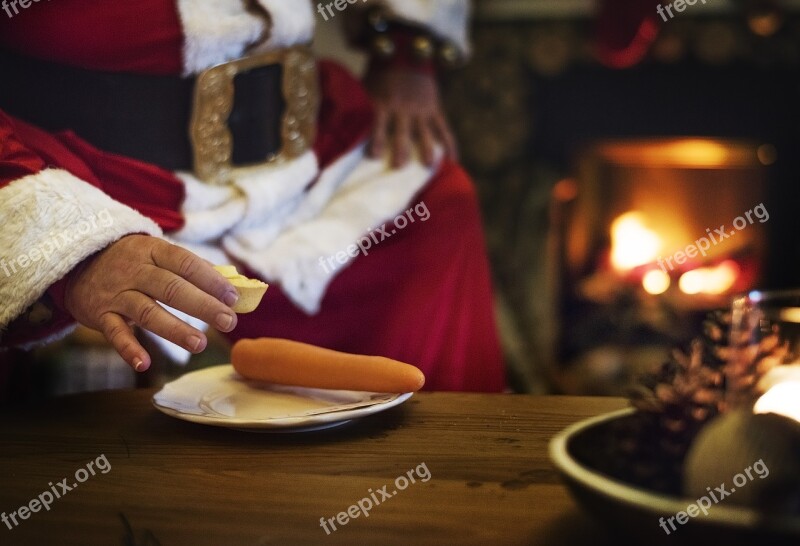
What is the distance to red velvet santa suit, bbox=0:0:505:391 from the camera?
0.62 meters

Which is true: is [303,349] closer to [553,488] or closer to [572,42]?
[553,488]

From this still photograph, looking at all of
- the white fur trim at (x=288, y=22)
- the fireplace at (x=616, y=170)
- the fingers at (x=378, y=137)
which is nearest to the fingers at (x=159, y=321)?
the white fur trim at (x=288, y=22)

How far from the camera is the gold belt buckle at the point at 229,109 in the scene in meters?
0.81

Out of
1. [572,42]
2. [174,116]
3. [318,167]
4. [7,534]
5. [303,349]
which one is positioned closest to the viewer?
[7,534]

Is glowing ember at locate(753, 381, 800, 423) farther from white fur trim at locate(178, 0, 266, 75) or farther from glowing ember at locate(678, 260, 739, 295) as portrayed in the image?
glowing ember at locate(678, 260, 739, 295)

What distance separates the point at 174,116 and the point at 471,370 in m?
0.47

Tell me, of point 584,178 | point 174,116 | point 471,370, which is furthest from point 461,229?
point 584,178

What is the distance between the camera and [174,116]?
0.81m

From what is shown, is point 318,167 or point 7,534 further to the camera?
point 318,167

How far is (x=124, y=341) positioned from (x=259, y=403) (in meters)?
0.11

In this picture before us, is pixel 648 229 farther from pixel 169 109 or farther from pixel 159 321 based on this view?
pixel 159 321

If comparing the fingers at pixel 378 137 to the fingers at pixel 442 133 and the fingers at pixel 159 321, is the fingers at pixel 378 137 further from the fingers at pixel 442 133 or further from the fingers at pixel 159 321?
the fingers at pixel 159 321

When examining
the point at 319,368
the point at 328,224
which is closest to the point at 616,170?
the point at 328,224

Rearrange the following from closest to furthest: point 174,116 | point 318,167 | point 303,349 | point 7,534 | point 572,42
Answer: point 7,534 → point 303,349 → point 174,116 → point 318,167 → point 572,42
